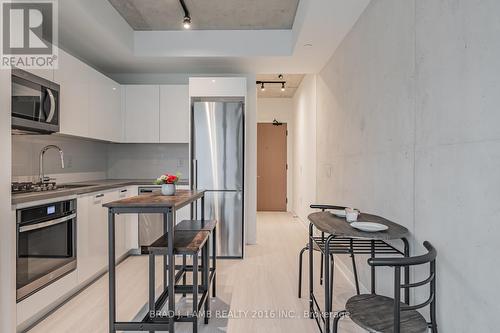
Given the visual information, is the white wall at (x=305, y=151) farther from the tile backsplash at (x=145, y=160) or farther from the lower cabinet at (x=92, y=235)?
the lower cabinet at (x=92, y=235)

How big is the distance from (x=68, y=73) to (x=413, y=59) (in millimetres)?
2959

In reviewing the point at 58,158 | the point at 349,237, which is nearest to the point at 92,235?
the point at 58,158

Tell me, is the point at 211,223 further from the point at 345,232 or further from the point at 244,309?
the point at 345,232

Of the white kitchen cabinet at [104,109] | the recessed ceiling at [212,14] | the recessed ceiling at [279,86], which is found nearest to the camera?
the recessed ceiling at [212,14]

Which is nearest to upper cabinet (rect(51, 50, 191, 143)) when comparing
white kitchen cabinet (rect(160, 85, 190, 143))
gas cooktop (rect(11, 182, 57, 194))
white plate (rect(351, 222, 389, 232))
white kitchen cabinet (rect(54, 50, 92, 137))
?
white kitchen cabinet (rect(160, 85, 190, 143))

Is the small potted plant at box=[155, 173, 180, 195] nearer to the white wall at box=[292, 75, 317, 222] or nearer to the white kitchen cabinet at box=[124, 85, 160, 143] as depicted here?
the white kitchen cabinet at box=[124, 85, 160, 143]

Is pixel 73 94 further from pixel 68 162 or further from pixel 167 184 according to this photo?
pixel 167 184

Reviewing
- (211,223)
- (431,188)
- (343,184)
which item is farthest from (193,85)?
(431,188)

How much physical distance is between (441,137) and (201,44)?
3.07 metres

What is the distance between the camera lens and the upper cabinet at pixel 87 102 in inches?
113

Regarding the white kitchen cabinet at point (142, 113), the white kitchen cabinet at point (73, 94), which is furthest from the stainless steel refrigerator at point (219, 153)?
the white kitchen cabinet at point (73, 94)

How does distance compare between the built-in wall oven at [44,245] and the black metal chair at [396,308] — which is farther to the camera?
the built-in wall oven at [44,245]

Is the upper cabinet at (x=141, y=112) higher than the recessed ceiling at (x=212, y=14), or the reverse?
the recessed ceiling at (x=212, y=14)

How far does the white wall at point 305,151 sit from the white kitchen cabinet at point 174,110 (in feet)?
6.75
